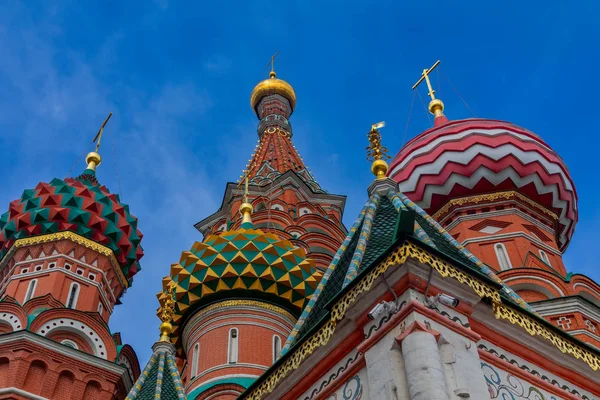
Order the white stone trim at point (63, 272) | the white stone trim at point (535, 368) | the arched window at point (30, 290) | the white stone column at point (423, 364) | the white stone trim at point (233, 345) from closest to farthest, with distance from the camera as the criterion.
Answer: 1. the white stone column at point (423, 364)
2. the white stone trim at point (535, 368)
3. the white stone trim at point (233, 345)
4. the arched window at point (30, 290)
5. the white stone trim at point (63, 272)

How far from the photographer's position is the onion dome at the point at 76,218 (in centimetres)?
1994

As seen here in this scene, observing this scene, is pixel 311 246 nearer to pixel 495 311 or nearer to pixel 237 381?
pixel 237 381

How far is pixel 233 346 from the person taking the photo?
659 inches

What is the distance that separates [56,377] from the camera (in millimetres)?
16516

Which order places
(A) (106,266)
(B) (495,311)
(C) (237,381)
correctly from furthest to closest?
(A) (106,266) → (C) (237,381) → (B) (495,311)

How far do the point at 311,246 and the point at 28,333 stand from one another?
8.12 meters

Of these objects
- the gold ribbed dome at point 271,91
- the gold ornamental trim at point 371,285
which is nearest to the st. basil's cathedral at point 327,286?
the gold ornamental trim at point 371,285

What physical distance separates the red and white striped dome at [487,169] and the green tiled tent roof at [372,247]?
9.24 metres

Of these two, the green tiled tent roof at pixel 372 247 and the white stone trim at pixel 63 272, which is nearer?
the green tiled tent roof at pixel 372 247

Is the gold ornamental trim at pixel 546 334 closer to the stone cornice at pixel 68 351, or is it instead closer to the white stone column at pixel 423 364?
the white stone column at pixel 423 364

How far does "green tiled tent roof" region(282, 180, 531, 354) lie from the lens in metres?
7.22

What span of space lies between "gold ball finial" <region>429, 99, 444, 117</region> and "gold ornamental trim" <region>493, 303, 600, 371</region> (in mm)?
13761

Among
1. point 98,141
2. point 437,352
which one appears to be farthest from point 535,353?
point 98,141

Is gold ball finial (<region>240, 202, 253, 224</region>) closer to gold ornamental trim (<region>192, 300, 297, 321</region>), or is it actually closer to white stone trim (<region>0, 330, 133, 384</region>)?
gold ornamental trim (<region>192, 300, 297, 321</region>)
